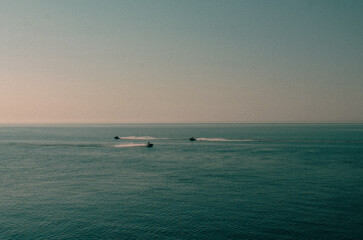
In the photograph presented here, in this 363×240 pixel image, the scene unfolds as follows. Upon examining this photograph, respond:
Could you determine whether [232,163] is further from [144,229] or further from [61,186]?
[144,229]

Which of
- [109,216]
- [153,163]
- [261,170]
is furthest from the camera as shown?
[153,163]

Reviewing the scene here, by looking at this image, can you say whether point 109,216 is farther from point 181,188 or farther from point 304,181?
point 304,181

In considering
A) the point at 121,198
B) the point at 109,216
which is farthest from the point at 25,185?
the point at 109,216

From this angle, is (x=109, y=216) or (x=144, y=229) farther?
(x=109, y=216)

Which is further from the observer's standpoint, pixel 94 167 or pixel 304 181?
pixel 94 167

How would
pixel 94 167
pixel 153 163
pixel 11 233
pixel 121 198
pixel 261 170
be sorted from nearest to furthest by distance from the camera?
1. pixel 11 233
2. pixel 121 198
3. pixel 261 170
4. pixel 94 167
5. pixel 153 163

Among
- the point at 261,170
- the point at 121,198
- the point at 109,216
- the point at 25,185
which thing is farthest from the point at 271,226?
the point at 25,185

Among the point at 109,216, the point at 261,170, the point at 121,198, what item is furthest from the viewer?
the point at 261,170

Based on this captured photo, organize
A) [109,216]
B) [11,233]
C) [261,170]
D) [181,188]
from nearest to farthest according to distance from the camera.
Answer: [11,233] < [109,216] < [181,188] < [261,170]
